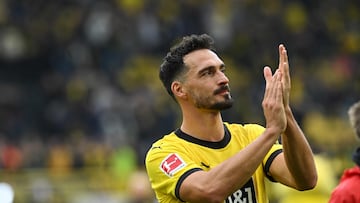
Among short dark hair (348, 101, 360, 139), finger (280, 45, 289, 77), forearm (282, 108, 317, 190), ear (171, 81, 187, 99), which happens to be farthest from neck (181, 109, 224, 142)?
short dark hair (348, 101, 360, 139)

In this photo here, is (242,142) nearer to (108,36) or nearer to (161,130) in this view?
(161,130)

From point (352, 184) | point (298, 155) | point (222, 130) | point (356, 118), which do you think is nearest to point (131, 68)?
point (356, 118)

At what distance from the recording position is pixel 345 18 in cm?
2619

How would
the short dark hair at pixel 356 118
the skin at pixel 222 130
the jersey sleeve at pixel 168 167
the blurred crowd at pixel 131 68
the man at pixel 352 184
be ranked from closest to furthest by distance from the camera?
the skin at pixel 222 130, the jersey sleeve at pixel 168 167, the man at pixel 352 184, the short dark hair at pixel 356 118, the blurred crowd at pixel 131 68

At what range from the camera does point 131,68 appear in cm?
2308

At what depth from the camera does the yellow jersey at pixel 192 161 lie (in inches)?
238

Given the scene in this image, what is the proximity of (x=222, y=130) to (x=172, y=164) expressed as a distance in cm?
41

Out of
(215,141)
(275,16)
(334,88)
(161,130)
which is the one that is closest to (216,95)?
(215,141)

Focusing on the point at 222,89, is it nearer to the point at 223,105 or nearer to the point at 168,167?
the point at 223,105

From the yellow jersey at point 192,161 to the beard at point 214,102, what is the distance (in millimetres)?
215

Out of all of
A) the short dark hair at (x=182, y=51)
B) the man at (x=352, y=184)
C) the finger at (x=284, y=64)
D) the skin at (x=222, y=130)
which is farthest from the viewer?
the man at (x=352, y=184)

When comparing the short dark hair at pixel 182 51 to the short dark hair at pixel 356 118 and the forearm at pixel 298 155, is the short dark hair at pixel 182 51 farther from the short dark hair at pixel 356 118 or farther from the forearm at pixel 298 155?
the short dark hair at pixel 356 118

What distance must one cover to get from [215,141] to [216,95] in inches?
12.4

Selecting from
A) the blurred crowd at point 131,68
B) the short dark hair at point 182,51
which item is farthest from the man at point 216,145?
the blurred crowd at point 131,68
